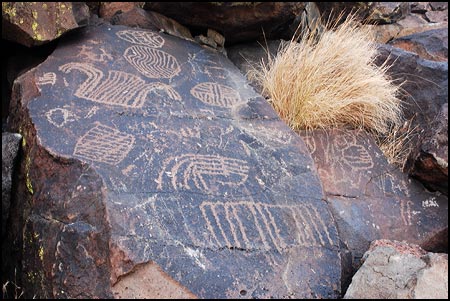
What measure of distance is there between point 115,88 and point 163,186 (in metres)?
0.96

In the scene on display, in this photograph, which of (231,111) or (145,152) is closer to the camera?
(145,152)

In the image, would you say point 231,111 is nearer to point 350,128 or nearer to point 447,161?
point 350,128

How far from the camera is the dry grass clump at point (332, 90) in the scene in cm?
351

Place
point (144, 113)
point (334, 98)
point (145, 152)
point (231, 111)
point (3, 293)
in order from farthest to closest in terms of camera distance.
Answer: point (334, 98) → point (231, 111) → point (144, 113) → point (145, 152) → point (3, 293)

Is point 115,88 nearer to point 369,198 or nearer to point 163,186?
point 163,186

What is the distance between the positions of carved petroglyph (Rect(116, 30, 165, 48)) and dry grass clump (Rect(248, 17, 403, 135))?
84 cm

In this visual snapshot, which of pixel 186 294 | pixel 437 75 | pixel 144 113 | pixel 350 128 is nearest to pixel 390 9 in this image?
pixel 437 75

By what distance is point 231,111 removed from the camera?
317 centimetres

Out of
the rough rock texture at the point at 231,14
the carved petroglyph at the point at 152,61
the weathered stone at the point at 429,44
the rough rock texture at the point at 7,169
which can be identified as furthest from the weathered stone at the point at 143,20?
→ the weathered stone at the point at 429,44

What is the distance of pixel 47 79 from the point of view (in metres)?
2.94

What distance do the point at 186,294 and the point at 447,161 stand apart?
1.95 m

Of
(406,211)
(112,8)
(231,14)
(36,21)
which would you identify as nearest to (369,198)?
(406,211)

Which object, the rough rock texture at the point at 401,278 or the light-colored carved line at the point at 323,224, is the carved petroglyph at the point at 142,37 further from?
the rough rock texture at the point at 401,278

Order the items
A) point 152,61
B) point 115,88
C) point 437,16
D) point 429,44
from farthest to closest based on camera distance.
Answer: point 437,16 → point 429,44 → point 152,61 → point 115,88
